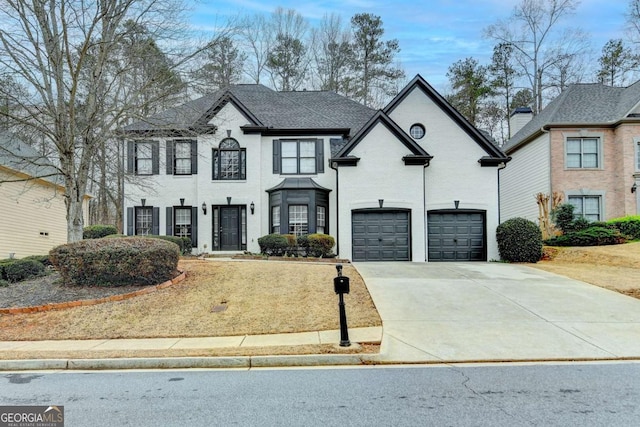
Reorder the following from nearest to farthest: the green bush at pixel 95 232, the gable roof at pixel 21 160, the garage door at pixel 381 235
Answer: the gable roof at pixel 21 160 → the garage door at pixel 381 235 → the green bush at pixel 95 232

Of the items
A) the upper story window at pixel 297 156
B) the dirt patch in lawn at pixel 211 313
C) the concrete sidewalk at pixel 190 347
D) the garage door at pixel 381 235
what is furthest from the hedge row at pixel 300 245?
the concrete sidewalk at pixel 190 347

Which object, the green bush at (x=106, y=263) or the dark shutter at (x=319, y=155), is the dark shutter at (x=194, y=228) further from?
the green bush at (x=106, y=263)

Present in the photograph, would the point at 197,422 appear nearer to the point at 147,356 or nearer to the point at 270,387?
the point at 270,387

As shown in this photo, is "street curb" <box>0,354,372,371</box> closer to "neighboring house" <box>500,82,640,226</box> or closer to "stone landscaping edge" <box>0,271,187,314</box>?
"stone landscaping edge" <box>0,271,187,314</box>

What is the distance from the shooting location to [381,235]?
1884 cm

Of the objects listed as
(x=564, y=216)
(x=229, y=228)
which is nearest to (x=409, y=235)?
(x=564, y=216)

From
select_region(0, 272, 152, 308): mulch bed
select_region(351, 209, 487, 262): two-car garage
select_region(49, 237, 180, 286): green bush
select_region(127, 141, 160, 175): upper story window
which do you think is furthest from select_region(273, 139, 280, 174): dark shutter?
select_region(0, 272, 152, 308): mulch bed

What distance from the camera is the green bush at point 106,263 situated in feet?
36.4

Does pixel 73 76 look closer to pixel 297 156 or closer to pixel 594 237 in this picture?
pixel 297 156

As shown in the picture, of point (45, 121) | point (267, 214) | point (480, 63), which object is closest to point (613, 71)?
point (480, 63)

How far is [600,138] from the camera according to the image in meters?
22.2

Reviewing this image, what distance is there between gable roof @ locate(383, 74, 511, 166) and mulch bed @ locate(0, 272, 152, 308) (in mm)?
13618

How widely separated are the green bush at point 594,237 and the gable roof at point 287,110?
10804mm

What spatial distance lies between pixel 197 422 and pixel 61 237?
2164cm
